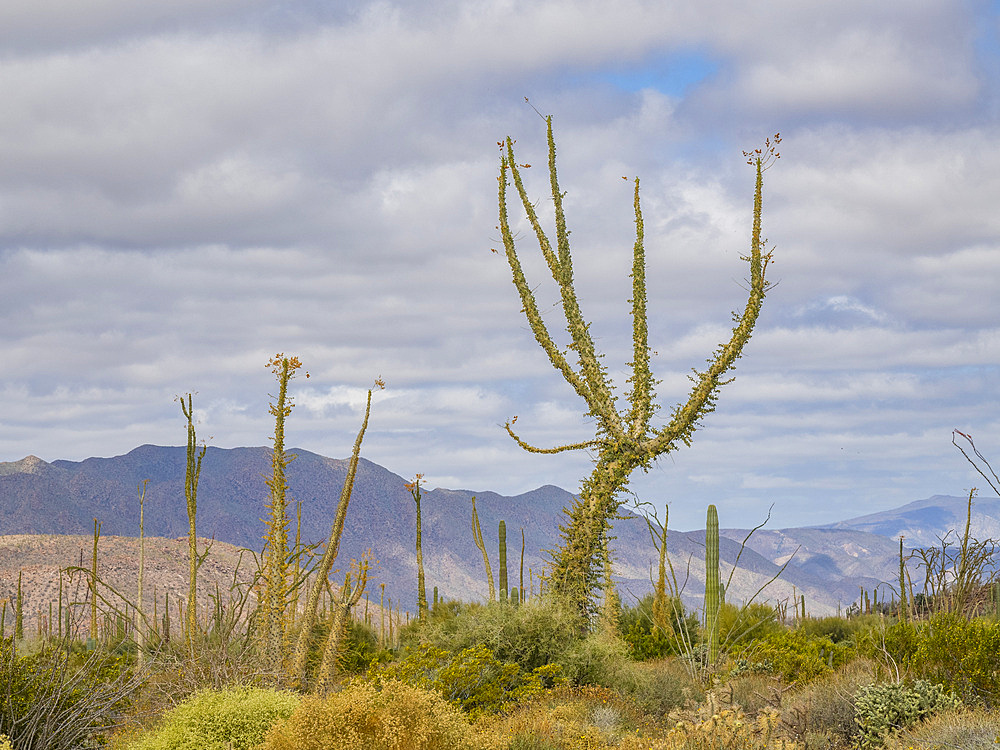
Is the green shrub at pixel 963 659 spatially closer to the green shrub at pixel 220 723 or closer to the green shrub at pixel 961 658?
the green shrub at pixel 961 658

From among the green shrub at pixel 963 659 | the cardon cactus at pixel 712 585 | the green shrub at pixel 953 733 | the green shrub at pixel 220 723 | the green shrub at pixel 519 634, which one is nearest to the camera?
the green shrub at pixel 220 723

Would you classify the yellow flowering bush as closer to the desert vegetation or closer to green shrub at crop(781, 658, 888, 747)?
the desert vegetation

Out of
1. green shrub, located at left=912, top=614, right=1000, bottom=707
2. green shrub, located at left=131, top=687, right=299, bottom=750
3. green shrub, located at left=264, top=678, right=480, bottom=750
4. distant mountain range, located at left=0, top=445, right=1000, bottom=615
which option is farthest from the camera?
distant mountain range, located at left=0, top=445, right=1000, bottom=615

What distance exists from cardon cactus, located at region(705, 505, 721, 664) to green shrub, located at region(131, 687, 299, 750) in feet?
18.6

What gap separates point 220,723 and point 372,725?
161 cm

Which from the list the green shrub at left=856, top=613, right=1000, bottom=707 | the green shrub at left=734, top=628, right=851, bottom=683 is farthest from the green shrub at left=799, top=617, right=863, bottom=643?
the green shrub at left=856, top=613, right=1000, bottom=707

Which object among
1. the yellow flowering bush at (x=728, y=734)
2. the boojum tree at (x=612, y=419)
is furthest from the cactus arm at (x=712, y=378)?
the yellow flowering bush at (x=728, y=734)

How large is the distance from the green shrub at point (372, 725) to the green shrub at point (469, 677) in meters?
2.76

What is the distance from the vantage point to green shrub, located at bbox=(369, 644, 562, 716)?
9484 mm

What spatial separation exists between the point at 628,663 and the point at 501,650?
174 cm

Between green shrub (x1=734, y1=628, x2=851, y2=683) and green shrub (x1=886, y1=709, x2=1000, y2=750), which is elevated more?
green shrub (x1=886, y1=709, x2=1000, y2=750)

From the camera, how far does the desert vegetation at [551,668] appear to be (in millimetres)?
7066

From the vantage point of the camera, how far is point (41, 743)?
7.78 meters

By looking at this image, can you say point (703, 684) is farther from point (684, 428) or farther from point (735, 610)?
point (735, 610)
